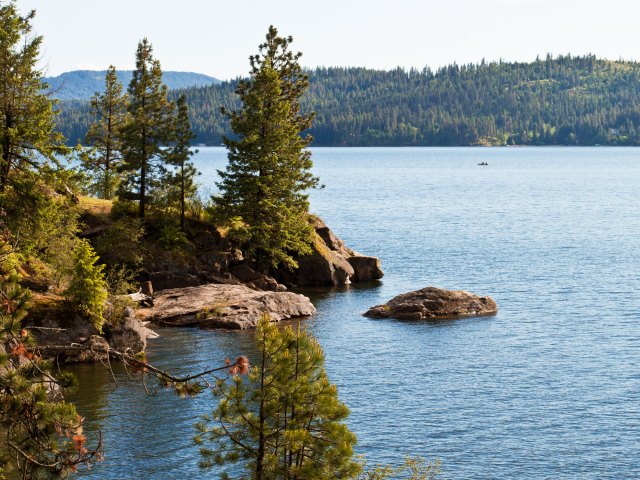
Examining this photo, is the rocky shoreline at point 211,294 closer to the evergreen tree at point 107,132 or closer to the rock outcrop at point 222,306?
the rock outcrop at point 222,306

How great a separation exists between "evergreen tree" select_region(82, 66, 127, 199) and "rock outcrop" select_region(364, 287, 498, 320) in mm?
28037

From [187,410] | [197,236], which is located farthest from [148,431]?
[197,236]

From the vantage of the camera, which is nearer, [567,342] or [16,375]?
[16,375]

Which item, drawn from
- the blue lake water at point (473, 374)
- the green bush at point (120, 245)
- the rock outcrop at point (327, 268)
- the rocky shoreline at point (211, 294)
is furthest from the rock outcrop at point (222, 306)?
the rock outcrop at point (327, 268)

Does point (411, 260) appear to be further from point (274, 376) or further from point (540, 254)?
point (274, 376)

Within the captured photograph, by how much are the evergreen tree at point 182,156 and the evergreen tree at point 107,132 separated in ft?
27.2

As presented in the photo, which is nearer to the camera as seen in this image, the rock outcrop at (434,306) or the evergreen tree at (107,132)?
the rock outcrop at (434,306)

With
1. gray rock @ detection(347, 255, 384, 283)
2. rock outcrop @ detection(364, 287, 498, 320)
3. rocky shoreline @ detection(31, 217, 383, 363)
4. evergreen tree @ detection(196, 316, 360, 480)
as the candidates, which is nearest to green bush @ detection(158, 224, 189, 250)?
rocky shoreline @ detection(31, 217, 383, 363)

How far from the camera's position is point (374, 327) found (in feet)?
196

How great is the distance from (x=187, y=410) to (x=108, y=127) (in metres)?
44.2

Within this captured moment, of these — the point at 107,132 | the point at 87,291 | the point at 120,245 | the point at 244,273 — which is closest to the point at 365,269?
the point at 244,273

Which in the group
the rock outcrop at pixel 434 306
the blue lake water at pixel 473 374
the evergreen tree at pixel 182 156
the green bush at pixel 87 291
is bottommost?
the blue lake water at pixel 473 374

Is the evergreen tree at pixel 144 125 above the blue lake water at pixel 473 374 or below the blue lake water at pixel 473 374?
above

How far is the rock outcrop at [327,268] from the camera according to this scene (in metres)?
75.6
